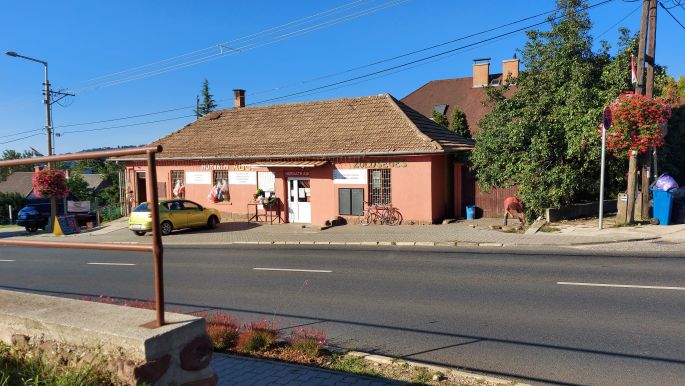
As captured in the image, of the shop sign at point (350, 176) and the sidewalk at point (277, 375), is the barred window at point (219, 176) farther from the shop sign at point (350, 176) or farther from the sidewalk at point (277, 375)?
the sidewalk at point (277, 375)

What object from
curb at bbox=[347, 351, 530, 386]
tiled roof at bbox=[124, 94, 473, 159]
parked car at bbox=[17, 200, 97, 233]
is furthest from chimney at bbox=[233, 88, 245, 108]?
curb at bbox=[347, 351, 530, 386]

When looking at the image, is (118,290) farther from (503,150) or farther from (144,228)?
(503,150)

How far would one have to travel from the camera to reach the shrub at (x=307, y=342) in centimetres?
550

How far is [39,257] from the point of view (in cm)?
1630

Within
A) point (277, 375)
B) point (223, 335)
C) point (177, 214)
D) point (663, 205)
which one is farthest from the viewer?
point (177, 214)

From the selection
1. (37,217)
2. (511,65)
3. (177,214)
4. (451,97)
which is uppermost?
(511,65)

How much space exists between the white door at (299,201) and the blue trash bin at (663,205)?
1349cm

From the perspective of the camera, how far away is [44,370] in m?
3.13

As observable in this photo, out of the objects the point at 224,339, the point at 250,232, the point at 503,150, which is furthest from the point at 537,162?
the point at 224,339

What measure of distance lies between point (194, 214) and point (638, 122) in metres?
17.9

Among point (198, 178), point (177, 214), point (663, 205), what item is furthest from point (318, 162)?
point (663, 205)

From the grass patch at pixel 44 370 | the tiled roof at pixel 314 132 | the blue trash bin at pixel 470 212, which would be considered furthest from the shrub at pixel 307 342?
the blue trash bin at pixel 470 212

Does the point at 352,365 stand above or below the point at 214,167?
below

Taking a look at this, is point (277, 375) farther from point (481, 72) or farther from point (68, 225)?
point (481, 72)
